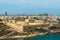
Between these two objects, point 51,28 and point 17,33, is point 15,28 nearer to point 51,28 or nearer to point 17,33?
point 17,33

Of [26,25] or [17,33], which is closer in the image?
[17,33]

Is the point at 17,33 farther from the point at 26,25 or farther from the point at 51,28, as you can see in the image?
the point at 51,28

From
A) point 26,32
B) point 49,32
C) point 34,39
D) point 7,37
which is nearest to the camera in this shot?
point 34,39

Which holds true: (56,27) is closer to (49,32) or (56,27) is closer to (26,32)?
(49,32)

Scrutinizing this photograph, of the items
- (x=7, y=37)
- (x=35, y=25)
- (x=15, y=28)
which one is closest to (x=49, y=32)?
(x=35, y=25)

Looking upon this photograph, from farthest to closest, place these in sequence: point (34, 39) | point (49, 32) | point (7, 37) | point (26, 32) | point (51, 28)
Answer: point (51, 28) → point (49, 32) → point (26, 32) → point (7, 37) → point (34, 39)

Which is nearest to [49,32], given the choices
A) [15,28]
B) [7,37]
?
[15,28]

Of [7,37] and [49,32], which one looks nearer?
[7,37]

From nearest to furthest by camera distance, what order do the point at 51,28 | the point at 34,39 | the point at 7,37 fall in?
1. the point at 34,39
2. the point at 7,37
3. the point at 51,28

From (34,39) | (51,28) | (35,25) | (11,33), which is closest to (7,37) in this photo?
(11,33)
